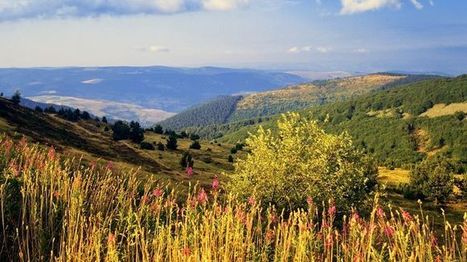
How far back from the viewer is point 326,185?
45312mm

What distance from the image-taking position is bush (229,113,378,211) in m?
45.1

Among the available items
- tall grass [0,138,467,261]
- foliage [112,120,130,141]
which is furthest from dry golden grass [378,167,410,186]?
tall grass [0,138,467,261]

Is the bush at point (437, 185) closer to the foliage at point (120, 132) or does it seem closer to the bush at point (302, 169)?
the foliage at point (120, 132)

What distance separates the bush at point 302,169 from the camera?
45125 mm

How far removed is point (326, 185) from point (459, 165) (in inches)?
6769

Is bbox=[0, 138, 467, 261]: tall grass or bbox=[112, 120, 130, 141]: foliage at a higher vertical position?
bbox=[0, 138, 467, 261]: tall grass

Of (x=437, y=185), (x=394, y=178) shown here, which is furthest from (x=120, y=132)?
(x=394, y=178)

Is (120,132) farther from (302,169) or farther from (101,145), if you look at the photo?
(302,169)

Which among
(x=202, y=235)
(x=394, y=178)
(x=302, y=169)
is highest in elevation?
(x=202, y=235)

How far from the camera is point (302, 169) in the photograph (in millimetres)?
45500

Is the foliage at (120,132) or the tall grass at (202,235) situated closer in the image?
the tall grass at (202,235)

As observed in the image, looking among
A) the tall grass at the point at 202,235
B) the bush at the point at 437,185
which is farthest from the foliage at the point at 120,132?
the tall grass at the point at 202,235

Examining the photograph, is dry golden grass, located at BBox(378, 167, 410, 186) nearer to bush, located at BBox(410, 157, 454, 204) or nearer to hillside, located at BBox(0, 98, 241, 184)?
bush, located at BBox(410, 157, 454, 204)

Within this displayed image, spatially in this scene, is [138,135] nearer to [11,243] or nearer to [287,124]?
[287,124]
